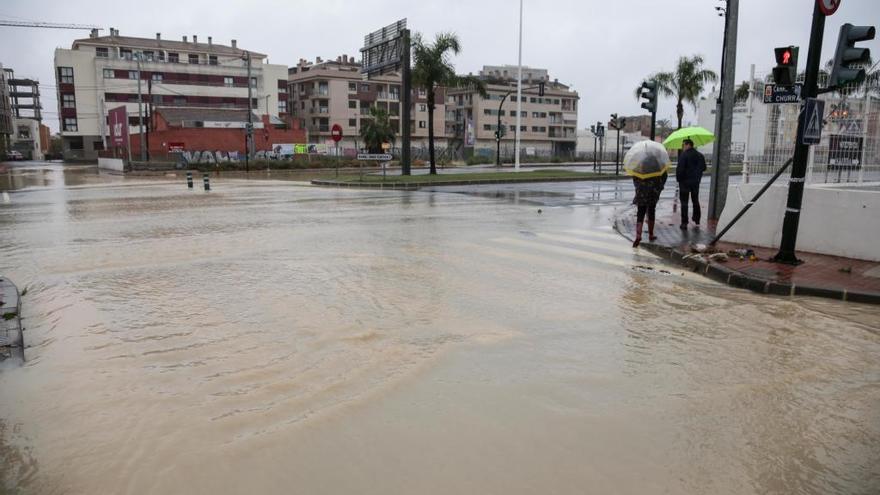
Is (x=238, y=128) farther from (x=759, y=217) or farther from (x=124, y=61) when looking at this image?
(x=759, y=217)

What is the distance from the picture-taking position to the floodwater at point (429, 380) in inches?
143

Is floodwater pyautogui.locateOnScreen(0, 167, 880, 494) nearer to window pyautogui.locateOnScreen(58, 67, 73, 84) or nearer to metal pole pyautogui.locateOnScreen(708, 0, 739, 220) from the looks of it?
metal pole pyautogui.locateOnScreen(708, 0, 739, 220)

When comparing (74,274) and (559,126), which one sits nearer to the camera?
(74,274)

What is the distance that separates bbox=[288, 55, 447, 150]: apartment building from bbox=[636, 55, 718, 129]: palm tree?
4367cm

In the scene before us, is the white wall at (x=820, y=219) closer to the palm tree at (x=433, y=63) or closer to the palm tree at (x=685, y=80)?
the palm tree at (x=433, y=63)

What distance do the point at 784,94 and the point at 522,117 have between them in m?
91.5

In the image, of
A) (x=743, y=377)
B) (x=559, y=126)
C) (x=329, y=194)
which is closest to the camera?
(x=743, y=377)

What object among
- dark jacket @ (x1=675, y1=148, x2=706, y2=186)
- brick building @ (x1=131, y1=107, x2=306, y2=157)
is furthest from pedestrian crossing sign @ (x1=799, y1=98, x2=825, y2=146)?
brick building @ (x1=131, y1=107, x2=306, y2=157)

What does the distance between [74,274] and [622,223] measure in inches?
412

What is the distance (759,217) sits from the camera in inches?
422

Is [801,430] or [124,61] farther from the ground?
[124,61]

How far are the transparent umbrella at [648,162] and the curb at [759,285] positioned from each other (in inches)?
64.1

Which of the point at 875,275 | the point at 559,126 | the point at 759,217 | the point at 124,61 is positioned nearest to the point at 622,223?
the point at 759,217

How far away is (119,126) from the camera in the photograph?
6053 cm
